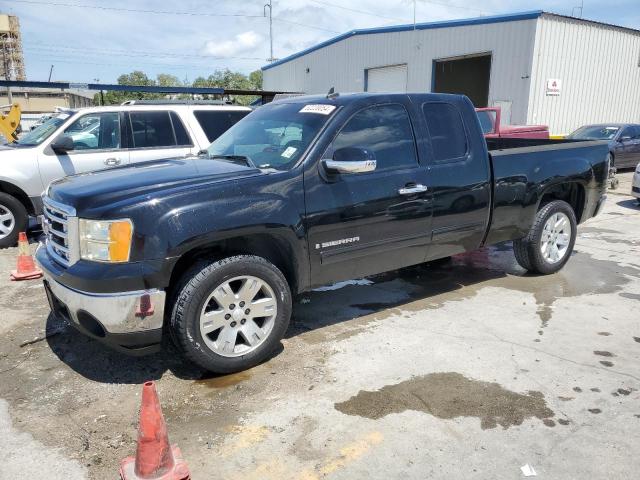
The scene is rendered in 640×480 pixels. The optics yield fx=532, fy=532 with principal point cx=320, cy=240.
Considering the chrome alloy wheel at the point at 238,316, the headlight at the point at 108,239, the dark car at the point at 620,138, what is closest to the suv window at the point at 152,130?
the headlight at the point at 108,239

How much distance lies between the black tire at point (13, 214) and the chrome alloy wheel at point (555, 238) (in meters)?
6.58

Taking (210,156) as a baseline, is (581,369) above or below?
below

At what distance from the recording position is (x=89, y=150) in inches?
286

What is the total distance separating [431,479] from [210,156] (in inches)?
118

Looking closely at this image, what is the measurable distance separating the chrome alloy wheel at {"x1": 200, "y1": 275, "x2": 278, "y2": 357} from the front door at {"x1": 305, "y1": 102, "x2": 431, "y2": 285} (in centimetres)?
46

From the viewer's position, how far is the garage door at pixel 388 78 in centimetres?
2394

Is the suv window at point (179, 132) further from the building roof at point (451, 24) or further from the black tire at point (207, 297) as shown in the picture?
the building roof at point (451, 24)

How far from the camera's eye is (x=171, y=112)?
25.0 ft

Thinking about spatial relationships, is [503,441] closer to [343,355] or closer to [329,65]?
[343,355]

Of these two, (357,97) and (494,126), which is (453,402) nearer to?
(357,97)

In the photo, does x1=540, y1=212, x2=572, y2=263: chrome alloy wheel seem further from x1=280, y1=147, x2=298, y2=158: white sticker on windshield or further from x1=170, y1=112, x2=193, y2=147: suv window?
x1=170, y1=112, x2=193, y2=147: suv window

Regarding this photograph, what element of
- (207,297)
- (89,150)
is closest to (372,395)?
(207,297)

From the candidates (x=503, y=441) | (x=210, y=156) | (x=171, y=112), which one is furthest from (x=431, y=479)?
(x=171, y=112)

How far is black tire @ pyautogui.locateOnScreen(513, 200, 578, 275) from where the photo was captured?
219 inches
